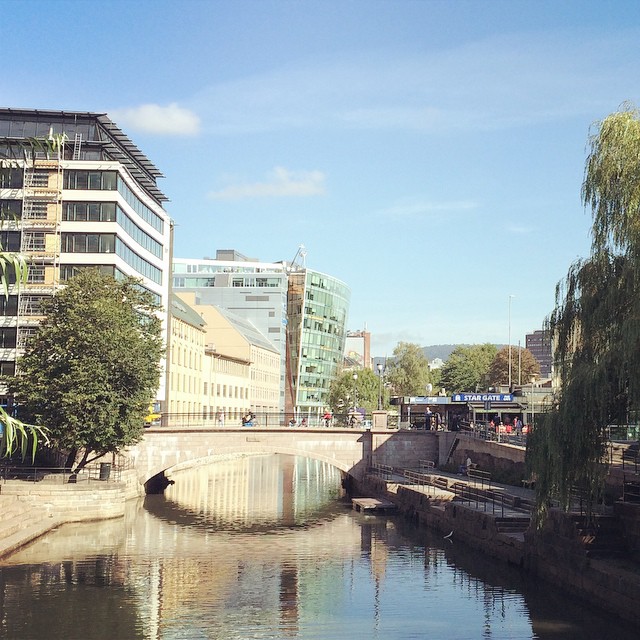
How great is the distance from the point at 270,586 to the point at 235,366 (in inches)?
3785

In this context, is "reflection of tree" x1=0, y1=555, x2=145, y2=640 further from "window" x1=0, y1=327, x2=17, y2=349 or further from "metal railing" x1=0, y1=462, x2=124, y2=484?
"window" x1=0, y1=327, x2=17, y2=349

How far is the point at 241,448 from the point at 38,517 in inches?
871

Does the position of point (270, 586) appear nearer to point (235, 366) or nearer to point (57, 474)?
point (57, 474)

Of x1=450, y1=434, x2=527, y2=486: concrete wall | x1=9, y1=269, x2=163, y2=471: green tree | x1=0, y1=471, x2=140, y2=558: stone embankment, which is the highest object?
x1=9, y1=269, x2=163, y2=471: green tree

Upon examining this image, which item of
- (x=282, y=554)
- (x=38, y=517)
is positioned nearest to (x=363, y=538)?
(x=282, y=554)

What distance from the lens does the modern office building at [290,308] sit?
168625 millimetres

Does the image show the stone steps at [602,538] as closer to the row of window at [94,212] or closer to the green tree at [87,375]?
the green tree at [87,375]

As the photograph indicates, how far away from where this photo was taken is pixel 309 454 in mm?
73750

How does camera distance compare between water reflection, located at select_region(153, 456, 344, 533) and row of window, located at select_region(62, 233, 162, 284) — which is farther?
row of window, located at select_region(62, 233, 162, 284)

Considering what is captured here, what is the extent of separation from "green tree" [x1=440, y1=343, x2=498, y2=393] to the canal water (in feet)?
340

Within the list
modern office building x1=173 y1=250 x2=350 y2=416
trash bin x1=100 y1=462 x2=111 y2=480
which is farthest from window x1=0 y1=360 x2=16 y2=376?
modern office building x1=173 y1=250 x2=350 y2=416

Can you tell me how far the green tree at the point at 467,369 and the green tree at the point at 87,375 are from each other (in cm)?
10206

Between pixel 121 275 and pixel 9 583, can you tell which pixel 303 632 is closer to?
pixel 9 583

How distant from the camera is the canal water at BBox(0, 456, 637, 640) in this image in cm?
3108
